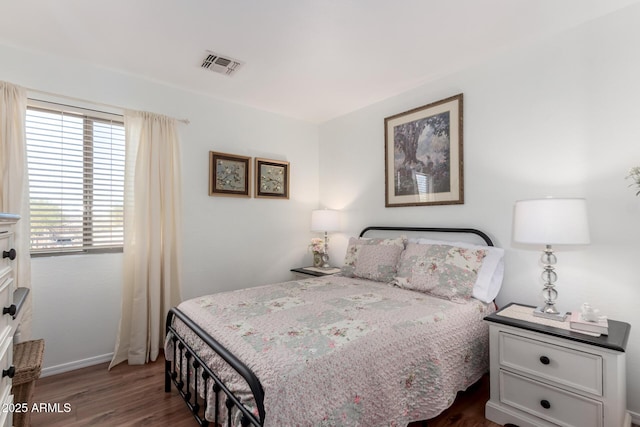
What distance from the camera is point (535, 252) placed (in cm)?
229

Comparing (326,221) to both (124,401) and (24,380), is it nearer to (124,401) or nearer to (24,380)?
(124,401)

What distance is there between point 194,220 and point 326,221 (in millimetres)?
1472

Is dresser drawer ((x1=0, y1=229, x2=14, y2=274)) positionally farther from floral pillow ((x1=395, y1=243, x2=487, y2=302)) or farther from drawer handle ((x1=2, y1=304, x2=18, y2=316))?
floral pillow ((x1=395, y1=243, x2=487, y2=302))

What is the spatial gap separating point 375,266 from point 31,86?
3192 mm

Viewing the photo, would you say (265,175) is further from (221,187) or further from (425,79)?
(425,79)

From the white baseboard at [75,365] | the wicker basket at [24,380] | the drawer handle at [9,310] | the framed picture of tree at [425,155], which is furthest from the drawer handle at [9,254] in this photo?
the framed picture of tree at [425,155]

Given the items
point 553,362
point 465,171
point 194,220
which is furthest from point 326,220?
point 553,362

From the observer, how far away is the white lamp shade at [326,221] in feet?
12.1

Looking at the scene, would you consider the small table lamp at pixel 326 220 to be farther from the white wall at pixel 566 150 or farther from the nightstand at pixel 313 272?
the white wall at pixel 566 150

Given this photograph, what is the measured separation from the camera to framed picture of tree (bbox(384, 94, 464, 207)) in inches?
108

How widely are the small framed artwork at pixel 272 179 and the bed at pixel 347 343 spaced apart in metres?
1.37

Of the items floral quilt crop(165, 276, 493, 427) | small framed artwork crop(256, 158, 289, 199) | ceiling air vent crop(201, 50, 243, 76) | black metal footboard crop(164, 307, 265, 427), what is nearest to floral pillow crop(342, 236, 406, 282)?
floral quilt crop(165, 276, 493, 427)

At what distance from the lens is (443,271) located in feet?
7.68

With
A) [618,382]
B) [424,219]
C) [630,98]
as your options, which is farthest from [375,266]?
[630,98]
